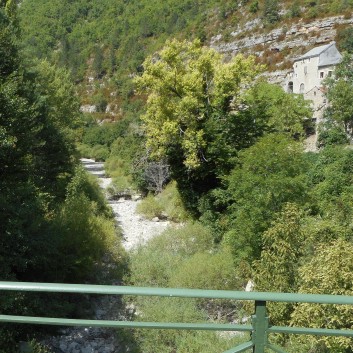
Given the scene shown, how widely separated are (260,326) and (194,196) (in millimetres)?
18025

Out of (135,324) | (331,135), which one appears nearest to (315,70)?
(331,135)

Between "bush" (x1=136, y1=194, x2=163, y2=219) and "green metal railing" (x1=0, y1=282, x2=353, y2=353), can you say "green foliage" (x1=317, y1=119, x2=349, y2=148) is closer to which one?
"bush" (x1=136, y1=194, x2=163, y2=219)

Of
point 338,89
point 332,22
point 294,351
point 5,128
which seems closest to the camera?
point 294,351

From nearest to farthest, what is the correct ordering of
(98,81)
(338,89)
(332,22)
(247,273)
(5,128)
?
1. (5,128)
2. (247,273)
3. (338,89)
4. (332,22)
5. (98,81)

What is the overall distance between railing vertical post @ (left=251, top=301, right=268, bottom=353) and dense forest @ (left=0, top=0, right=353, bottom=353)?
6109 millimetres

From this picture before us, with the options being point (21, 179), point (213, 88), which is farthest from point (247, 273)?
point (213, 88)

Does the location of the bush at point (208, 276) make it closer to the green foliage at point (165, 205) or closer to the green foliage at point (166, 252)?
the green foliage at point (166, 252)

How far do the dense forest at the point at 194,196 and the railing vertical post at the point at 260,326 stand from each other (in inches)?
241

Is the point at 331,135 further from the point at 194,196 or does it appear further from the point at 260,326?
the point at 260,326

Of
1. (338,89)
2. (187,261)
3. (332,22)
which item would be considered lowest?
(187,261)

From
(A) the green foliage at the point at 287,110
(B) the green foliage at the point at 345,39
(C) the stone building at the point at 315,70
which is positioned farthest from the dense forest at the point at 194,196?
(B) the green foliage at the point at 345,39

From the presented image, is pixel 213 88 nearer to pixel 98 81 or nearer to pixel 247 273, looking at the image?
pixel 247 273

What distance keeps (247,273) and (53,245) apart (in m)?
6.13

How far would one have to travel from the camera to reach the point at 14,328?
10.2 m
